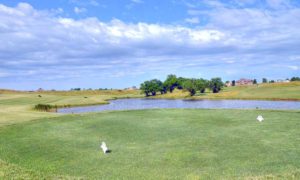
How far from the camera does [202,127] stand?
24922mm

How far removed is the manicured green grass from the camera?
1409cm

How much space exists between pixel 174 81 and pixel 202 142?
539 feet

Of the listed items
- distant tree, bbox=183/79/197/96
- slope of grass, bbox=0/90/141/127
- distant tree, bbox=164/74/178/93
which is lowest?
slope of grass, bbox=0/90/141/127

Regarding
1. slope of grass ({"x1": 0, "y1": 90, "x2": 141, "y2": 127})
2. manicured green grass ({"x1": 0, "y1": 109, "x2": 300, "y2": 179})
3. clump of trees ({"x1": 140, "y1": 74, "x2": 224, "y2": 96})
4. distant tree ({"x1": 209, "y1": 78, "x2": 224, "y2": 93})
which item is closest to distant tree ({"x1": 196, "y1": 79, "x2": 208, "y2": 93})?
clump of trees ({"x1": 140, "y1": 74, "x2": 224, "y2": 96})

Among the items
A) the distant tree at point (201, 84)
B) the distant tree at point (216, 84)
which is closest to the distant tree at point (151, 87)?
the distant tree at point (201, 84)

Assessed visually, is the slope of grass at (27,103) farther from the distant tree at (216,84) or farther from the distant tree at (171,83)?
the distant tree at (171,83)

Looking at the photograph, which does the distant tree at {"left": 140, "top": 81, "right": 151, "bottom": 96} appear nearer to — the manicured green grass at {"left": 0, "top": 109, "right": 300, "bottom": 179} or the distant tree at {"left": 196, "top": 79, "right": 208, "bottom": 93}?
the distant tree at {"left": 196, "top": 79, "right": 208, "bottom": 93}

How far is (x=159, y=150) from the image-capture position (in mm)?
17859

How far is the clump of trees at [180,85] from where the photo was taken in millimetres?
148538

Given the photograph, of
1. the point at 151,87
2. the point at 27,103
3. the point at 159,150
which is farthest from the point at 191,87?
the point at 159,150

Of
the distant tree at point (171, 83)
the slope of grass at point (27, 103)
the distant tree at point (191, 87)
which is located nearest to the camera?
the slope of grass at point (27, 103)

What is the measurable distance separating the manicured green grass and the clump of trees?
121m

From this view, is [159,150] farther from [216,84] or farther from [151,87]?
[151,87]

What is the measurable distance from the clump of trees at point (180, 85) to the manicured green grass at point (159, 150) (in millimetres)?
120655
